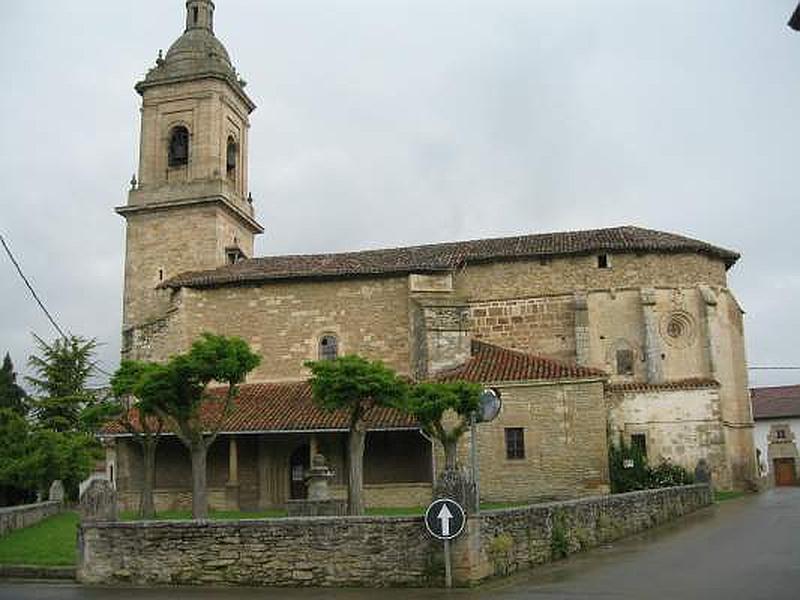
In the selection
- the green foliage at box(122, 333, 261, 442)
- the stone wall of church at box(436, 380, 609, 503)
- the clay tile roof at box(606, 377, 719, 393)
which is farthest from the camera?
the clay tile roof at box(606, 377, 719, 393)

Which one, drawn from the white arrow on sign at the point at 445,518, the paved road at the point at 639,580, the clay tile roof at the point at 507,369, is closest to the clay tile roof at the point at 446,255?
the clay tile roof at the point at 507,369

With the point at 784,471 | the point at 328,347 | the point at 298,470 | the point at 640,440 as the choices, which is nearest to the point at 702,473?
the point at 640,440

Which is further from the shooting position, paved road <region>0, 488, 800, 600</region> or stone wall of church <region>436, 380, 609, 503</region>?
stone wall of church <region>436, 380, 609, 503</region>

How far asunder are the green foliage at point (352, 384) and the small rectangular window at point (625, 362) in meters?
11.4

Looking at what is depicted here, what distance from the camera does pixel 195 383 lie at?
1983 centimetres

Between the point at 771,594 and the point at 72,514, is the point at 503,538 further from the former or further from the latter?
the point at 72,514

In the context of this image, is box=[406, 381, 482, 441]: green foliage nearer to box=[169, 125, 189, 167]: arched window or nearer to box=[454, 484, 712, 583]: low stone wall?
box=[454, 484, 712, 583]: low stone wall

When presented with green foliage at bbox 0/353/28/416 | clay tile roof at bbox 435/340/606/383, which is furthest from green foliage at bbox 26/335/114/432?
clay tile roof at bbox 435/340/606/383

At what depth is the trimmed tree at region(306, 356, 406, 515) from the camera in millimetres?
20359

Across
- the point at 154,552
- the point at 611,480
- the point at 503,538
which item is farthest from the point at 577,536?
the point at 611,480

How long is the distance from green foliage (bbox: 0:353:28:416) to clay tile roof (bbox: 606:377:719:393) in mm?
28009

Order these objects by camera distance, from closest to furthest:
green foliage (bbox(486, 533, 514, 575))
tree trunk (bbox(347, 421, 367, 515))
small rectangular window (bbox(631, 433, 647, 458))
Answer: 1. green foliage (bbox(486, 533, 514, 575))
2. tree trunk (bbox(347, 421, 367, 515))
3. small rectangular window (bbox(631, 433, 647, 458))

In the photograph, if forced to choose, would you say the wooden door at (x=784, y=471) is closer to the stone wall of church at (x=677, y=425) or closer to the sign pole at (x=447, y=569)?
the stone wall of church at (x=677, y=425)

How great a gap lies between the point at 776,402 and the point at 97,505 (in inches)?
2110
